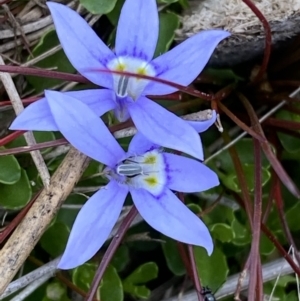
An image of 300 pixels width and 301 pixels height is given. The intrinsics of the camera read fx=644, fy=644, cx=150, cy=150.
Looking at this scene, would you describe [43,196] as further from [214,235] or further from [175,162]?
[214,235]

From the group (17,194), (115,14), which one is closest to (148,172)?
(17,194)

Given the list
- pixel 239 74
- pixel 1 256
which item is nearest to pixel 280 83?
pixel 239 74

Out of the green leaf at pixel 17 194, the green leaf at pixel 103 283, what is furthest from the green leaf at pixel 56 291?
the green leaf at pixel 17 194

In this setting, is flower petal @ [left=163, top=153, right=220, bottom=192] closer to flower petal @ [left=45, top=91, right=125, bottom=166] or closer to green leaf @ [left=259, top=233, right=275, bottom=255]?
flower petal @ [left=45, top=91, right=125, bottom=166]

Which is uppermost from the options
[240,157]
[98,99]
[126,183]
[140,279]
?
[98,99]

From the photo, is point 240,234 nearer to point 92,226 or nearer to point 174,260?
point 174,260

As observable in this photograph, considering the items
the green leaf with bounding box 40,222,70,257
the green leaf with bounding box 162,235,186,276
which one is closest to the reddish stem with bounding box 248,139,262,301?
the green leaf with bounding box 162,235,186,276
